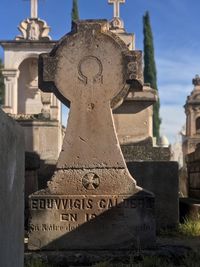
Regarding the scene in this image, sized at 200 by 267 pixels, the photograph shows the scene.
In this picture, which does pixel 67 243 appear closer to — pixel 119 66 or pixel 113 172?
pixel 113 172

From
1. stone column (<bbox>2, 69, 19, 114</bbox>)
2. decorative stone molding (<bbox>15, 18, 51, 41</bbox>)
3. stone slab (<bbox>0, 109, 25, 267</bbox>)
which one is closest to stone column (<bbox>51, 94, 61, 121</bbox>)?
stone column (<bbox>2, 69, 19, 114</bbox>)

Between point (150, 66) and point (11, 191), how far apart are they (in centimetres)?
4043

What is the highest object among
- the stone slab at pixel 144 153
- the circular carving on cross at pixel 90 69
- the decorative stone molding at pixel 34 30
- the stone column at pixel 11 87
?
the decorative stone molding at pixel 34 30

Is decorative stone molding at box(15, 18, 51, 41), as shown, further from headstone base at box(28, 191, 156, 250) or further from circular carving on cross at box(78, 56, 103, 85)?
headstone base at box(28, 191, 156, 250)

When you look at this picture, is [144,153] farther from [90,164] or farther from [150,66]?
[150,66]

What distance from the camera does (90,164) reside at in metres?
5.52

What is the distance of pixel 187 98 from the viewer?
88.7 ft

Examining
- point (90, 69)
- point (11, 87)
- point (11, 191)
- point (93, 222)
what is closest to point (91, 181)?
point (93, 222)

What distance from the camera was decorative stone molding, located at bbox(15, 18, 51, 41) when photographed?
84.6 ft

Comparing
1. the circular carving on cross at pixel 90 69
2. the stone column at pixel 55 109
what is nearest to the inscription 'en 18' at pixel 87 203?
the circular carving on cross at pixel 90 69

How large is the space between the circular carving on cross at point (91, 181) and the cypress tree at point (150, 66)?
3527 cm

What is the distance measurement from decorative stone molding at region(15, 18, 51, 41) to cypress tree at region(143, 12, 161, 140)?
1599 cm

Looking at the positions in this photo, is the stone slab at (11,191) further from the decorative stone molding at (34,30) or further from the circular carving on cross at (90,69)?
the decorative stone molding at (34,30)

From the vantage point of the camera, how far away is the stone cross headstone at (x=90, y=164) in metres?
5.39
